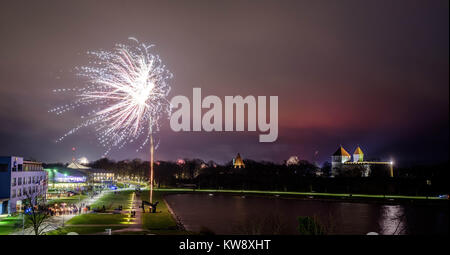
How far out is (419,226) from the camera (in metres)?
36.4

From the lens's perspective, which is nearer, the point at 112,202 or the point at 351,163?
the point at 112,202

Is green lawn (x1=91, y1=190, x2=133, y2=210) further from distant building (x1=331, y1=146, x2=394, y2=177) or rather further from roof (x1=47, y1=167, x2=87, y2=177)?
distant building (x1=331, y1=146, x2=394, y2=177)

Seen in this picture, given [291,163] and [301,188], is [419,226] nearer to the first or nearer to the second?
[301,188]

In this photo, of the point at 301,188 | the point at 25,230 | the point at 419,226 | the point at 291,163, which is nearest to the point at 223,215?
the point at 419,226

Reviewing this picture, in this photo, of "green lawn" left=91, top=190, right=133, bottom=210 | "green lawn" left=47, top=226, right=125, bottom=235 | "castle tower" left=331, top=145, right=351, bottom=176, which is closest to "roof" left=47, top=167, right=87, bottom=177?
"green lawn" left=91, top=190, right=133, bottom=210

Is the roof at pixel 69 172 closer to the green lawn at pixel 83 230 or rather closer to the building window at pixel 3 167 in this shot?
the building window at pixel 3 167

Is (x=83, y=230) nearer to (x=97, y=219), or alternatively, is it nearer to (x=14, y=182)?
(x=97, y=219)

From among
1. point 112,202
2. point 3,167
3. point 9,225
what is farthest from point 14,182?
point 112,202

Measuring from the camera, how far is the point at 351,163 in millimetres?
107500

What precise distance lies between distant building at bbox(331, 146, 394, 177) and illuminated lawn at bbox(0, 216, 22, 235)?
85.7 m

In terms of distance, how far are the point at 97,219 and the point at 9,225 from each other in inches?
206

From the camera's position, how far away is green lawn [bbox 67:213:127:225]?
25.2 meters

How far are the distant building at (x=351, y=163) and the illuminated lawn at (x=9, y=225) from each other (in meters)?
85.7
